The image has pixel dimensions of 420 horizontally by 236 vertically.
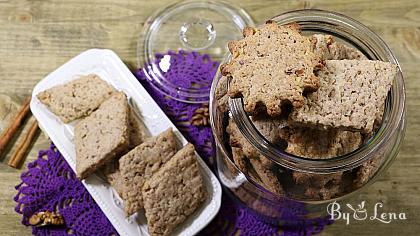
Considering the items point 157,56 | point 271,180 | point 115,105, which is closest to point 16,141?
point 115,105

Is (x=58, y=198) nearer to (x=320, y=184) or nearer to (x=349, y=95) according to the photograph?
(x=320, y=184)

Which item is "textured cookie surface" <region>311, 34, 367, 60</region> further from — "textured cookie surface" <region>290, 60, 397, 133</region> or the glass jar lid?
the glass jar lid

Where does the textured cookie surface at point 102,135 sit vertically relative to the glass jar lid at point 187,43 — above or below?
below

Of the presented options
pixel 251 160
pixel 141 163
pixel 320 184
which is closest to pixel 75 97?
pixel 141 163

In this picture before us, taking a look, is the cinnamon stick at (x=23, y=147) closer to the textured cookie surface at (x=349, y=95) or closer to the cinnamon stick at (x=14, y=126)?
the cinnamon stick at (x=14, y=126)

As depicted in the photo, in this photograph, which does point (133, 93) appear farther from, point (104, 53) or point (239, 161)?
point (239, 161)

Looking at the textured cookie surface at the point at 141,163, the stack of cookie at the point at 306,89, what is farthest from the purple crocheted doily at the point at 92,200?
the stack of cookie at the point at 306,89

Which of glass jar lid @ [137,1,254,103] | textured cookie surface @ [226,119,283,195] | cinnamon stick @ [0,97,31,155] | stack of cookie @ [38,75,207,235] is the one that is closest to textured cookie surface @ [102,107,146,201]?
stack of cookie @ [38,75,207,235]
